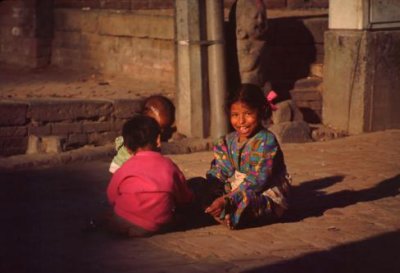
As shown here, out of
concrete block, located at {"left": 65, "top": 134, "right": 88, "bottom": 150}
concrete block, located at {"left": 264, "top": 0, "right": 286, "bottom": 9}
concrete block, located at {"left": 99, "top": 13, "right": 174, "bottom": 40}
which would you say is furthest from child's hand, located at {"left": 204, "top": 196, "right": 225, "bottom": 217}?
concrete block, located at {"left": 264, "top": 0, "right": 286, "bottom": 9}

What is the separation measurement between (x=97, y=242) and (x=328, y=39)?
18.1 feet

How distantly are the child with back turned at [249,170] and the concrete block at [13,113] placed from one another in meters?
4.10

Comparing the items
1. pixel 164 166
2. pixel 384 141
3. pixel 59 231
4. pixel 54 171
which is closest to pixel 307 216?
pixel 164 166

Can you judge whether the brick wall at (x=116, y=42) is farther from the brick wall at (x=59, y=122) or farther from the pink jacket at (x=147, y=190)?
the pink jacket at (x=147, y=190)

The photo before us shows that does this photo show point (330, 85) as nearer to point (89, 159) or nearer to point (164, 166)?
point (89, 159)

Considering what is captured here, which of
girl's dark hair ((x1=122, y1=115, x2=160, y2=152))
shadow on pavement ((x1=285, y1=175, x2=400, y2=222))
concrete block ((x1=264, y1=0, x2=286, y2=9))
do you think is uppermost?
concrete block ((x1=264, y1=0, x2=286, y2=9))

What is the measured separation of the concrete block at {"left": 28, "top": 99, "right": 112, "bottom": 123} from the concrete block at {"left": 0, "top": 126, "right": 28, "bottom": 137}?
163mm

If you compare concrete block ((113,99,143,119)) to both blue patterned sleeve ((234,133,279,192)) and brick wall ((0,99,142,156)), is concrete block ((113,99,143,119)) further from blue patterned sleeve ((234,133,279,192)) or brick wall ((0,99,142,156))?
blue patterned sleeve ((234,133,279,192))

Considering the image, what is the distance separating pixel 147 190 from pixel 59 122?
15.0 feet

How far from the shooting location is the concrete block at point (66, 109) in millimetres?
9805

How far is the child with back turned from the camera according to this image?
5805mm

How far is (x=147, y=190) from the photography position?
5.58m

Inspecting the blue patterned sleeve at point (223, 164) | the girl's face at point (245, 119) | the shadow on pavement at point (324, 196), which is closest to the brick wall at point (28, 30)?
Result: the shadow on pavement at point (324, 196)

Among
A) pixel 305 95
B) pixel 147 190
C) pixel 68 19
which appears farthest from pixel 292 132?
pixel 68 19
